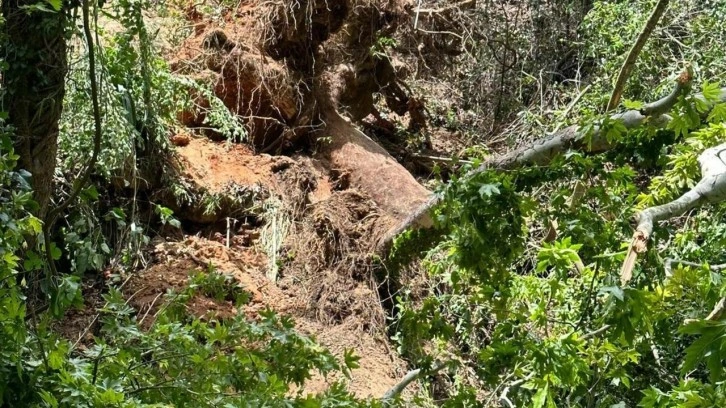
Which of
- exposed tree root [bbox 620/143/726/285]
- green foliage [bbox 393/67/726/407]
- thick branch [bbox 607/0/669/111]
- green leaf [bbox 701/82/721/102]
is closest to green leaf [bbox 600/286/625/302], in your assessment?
green foliage [bbox 393/67/726/407]

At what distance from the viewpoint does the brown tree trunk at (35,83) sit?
3.86 m

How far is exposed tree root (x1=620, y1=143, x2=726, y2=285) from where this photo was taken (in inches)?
117

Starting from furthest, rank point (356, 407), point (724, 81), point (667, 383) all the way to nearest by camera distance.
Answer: point (724, 81)
point (667, 383)
point (356, 407)

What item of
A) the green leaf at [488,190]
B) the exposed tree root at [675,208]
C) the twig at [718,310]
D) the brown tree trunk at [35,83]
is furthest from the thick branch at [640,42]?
the brown tree trunk at [35,83]

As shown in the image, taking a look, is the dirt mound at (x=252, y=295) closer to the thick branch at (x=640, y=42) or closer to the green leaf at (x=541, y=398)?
the thick branch at (x=640, y=42)

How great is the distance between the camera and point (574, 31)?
945 centimetres

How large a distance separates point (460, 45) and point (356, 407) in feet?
22.0

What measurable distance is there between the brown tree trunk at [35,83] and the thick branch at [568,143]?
6.54ft

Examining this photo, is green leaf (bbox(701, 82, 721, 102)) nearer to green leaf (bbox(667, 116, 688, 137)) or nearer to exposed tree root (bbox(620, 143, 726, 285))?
green leaf (bbox(667, 116, 688, 137))

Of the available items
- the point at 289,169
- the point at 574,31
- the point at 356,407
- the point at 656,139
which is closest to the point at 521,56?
the point at 574,31

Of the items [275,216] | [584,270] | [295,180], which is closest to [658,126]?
[584,270]

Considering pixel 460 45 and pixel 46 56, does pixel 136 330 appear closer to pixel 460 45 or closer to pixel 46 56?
pixel 46 56

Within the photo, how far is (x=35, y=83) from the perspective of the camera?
3920mm

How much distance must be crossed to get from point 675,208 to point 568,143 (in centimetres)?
135
